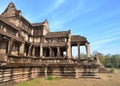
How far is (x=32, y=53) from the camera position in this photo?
1199 inches

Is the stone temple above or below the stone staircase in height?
above

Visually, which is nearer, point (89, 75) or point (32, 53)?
point (89, 75)

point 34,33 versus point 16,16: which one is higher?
point 16,16

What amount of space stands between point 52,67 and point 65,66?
2146 mm

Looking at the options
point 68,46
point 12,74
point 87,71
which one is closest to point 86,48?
point 68,46

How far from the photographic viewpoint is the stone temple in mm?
14367

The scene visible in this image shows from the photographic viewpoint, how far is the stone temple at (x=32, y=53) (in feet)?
47.1

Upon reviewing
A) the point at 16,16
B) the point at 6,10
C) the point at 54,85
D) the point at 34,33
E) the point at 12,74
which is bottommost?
the point at 54,85

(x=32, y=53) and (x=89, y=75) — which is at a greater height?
(x=32, y=53)

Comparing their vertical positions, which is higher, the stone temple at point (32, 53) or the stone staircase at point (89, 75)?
the stone temple at point (32, 53)

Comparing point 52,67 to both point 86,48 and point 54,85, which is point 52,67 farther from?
point 86,48

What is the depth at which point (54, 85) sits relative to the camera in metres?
15.2

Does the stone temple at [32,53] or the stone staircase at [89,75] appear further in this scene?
the stone staircase at [89,75]

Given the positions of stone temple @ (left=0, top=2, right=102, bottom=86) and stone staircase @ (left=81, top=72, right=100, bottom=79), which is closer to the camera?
stone temple @ (left=0, top=2, right=102, bottom=86)
